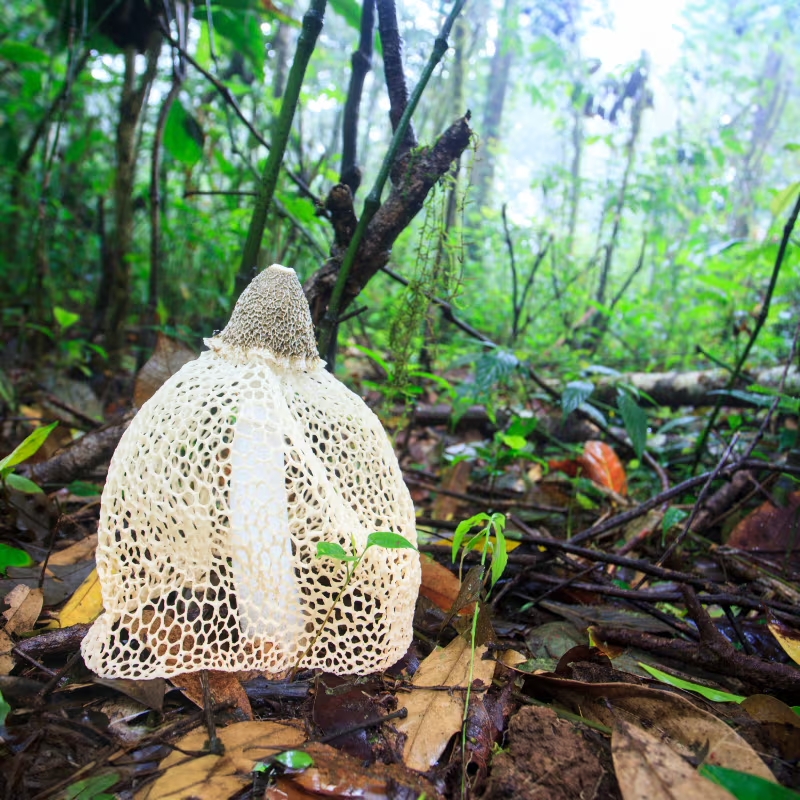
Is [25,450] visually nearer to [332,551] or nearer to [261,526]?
[261,526]

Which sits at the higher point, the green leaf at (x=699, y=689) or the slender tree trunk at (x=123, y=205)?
the slender tree trunk at (x=123, y=205)

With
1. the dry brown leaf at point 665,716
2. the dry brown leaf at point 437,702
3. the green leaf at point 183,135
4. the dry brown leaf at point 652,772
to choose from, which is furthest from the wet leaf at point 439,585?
the green leaf at point 183,135

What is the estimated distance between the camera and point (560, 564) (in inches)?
81.7

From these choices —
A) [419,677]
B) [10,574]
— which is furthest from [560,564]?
[10,574]

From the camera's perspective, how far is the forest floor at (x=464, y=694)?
1089 mm

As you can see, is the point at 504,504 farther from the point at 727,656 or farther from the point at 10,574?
the point at 10,574

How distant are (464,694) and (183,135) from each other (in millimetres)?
2877

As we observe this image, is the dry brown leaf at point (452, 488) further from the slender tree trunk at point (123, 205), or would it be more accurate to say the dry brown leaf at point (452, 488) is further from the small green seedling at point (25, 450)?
the slender tree trunk at point (123, 205)

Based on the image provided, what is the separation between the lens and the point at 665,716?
4.09 ft

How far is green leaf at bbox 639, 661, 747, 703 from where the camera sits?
53.1 inches

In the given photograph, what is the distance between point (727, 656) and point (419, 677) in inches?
30.3

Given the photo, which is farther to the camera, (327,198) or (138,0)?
(138,0)

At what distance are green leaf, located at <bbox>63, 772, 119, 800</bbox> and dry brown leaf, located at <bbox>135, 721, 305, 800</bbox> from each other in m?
0.06

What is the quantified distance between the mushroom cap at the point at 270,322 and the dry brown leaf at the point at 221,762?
0.83 meters
